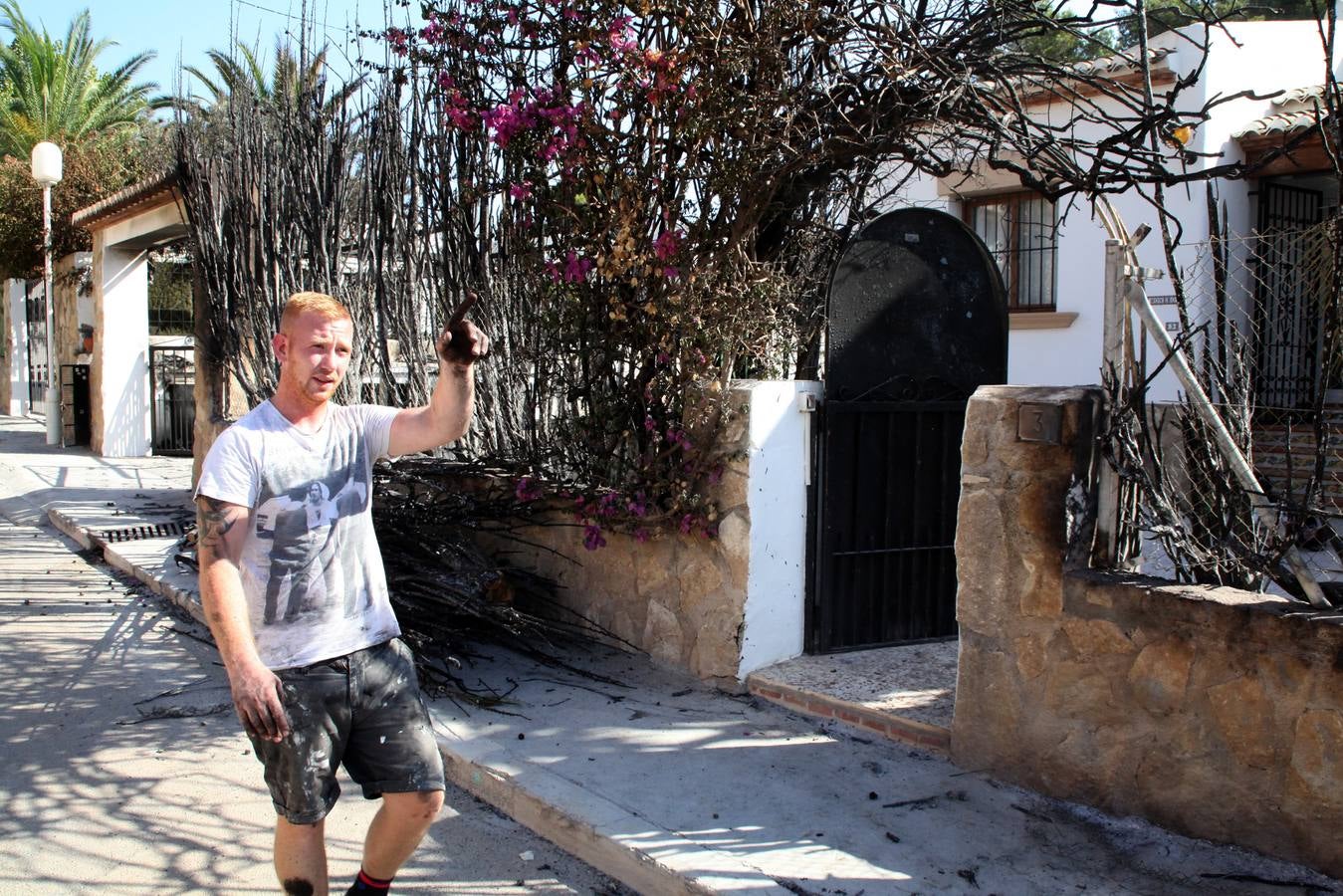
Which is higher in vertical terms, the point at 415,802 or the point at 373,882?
the point at 415,802

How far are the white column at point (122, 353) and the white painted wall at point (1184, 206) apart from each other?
11.8 m

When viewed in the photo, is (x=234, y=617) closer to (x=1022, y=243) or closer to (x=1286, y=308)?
(x=1286, y=308)

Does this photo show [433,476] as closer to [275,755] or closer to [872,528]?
[872,528]

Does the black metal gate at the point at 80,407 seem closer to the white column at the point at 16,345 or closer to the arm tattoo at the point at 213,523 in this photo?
the white column at the point at 16,345

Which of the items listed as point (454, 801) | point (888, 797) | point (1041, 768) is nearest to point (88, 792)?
point (454, 801)

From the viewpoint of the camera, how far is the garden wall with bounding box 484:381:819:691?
5.39 meters

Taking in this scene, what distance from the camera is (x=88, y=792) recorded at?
448cm

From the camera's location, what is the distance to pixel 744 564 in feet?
17.7

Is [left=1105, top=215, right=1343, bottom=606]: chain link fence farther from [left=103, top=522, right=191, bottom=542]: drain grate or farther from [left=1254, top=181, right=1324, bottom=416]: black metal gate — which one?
[left=103, top=522, right=191, bottom=542]: drain grate

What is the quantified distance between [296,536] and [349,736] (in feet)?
2.00

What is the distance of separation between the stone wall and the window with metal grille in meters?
7.82

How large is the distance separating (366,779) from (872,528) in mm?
3347

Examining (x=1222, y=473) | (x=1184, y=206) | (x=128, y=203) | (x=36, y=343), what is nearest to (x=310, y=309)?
(x=1222, y=473)

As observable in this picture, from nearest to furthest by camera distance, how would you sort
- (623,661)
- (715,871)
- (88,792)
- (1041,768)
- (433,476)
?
(715,871), (1041,768), (88,792), (623,661), (433,476)
